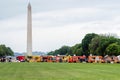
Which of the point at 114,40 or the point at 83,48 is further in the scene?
the point at 83,48

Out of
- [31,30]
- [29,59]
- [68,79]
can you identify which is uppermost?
[31,30]

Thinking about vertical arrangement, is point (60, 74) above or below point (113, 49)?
below

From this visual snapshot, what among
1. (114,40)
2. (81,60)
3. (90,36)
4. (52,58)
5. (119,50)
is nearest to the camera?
(81,60)

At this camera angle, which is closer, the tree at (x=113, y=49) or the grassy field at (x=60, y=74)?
the grassy field at (x=60, y=74)

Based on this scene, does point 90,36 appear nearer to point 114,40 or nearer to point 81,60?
point 114,40

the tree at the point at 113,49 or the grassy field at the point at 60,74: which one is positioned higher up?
the tree at the point at 113,49

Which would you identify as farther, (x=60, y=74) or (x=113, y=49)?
(x=113, y=49)

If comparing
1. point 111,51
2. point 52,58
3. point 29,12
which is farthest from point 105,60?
point 111,51

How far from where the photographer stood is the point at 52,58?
9731 cm

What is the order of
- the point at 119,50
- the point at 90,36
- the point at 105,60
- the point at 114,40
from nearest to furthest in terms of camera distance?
the point at 105,60 → the point at 119,50 → the point at 114,40 → the point at 90,36

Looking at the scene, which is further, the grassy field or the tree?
the tree

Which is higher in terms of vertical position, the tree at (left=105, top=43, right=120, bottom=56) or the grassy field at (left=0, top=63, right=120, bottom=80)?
the tree at (left=105, top=43, right=120, bottom=56)

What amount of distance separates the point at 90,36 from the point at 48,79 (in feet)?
433

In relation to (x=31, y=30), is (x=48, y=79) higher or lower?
lower
